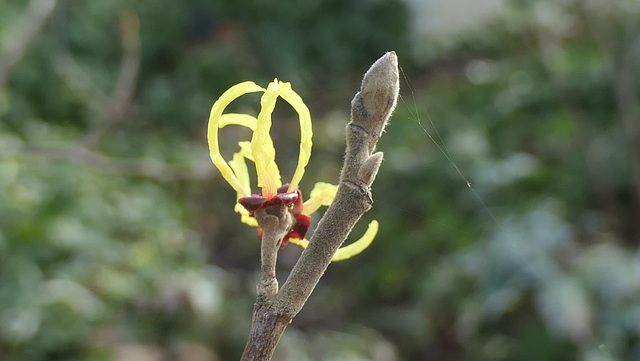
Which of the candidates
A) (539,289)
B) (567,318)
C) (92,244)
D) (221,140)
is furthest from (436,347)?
(221,140)

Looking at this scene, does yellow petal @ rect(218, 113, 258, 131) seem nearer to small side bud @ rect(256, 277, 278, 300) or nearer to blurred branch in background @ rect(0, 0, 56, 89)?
small side bud @ rect(256, 277, 278, 300)

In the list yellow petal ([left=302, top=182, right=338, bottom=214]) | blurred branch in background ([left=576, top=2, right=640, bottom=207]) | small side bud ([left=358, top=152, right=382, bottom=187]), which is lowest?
small side bud ([left=358, top=152, right=382, bottom=187])

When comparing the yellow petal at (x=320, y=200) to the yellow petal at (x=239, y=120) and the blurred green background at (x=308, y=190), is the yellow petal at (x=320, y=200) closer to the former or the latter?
the yellow petal at (x=239, y=120)

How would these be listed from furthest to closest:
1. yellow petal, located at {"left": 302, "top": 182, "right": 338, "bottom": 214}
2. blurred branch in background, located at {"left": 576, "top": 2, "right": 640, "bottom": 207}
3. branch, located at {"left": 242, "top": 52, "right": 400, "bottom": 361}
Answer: blurred branch in background, located at {"left": 576, "top": 2, "right": 640, "bottom": 207}, yellow petal, located at {"left": 302, "top": 182, "right": 338, "bottom": 214}, branch, located at {"left": 242, "top": 52, "right": 400, "bottom": 361}

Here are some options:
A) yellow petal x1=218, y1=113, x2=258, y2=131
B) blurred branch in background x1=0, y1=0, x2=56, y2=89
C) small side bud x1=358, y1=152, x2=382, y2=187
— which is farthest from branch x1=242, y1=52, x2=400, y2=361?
blurred branch in background x1=0, y1=0, x2=56, y2=89

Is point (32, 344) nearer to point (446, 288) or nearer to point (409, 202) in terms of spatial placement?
point (446, 288)

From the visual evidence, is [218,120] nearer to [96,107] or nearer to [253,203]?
[253,203]

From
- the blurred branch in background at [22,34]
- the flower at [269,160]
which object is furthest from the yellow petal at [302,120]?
the blurred branch in background at [22,34]
